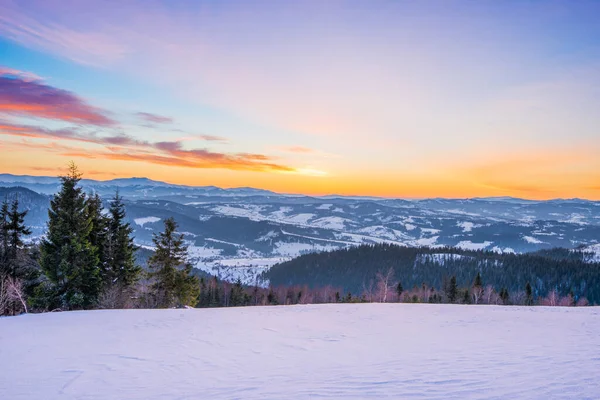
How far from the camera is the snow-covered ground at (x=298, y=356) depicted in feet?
25.0

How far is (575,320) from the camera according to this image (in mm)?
16969

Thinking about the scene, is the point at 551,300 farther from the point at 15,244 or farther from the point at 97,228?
the point at 15,244

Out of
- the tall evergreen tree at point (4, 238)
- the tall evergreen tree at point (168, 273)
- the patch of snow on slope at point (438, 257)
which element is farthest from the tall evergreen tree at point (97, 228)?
the patch of snow on slope at point (438, 257)

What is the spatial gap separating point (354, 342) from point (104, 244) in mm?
23957

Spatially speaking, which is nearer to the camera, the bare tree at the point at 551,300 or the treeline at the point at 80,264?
the treeline at the point at 80,264

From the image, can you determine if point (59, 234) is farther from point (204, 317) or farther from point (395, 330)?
point (395, 330)

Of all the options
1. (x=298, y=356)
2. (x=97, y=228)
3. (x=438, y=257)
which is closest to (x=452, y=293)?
(x=97, y=228)

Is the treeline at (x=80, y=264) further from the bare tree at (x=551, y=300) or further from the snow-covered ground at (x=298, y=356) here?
the bare tree at (x=551, y=300)

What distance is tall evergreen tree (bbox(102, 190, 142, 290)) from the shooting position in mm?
27500

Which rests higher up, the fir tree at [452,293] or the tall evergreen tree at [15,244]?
the tall evergreen tree at [15,244]

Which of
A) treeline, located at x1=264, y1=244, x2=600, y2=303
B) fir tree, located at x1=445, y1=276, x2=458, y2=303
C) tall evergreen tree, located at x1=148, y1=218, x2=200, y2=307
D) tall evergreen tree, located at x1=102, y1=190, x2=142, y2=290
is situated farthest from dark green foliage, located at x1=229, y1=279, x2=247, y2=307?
treeline, located at x1=264, y1=244, x2=600, y2=303

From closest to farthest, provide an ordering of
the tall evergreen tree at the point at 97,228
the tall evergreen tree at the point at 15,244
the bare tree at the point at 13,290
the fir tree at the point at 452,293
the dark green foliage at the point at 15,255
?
the bare tree at the point at 13,290
the dark green foliage at the point at 15,255
the tall evergreen tree at the point at 15,244
the tall evergreen tree at the point at 97,228
the fir tree at the point at 452,293

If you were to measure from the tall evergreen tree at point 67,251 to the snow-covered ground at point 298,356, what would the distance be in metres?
6.21

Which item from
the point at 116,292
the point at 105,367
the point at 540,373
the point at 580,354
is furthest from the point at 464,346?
the point at 116,292
